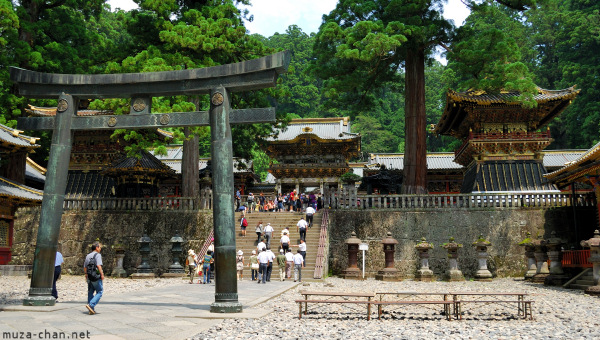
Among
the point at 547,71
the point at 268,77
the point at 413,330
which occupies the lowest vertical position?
the point at 413,330

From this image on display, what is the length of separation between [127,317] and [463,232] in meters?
15.2

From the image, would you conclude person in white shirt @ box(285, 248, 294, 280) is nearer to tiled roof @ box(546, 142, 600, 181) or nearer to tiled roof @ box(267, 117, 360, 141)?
tiled roof @ box(546, 142, 600, 181)

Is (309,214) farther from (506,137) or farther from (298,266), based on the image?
(506,137)

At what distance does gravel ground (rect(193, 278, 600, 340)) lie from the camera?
7543 millimetres

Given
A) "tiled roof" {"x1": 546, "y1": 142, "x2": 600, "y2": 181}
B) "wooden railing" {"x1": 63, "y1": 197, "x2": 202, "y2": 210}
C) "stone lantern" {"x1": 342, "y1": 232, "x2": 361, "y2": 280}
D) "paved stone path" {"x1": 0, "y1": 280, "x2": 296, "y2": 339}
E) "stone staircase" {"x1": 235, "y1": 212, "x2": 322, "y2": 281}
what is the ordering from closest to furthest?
"paved stone path" {"x1": 0, "y1": 280, "x2": 296, "y2": 339}
"tiled roof" {"x1": 546, "y1": 142, "x2": 600, "y2": 181}
"stone staircase" {"x1": 235, "y1": 212, "x2": 322, "y2": 281}
"stone lantern" {"x1": 342, "y1": 232, "x2": 361, "y2": 280}
"wooden railing" {"x1": 63, "y1": 197, "x2": 202, "y2": 210}

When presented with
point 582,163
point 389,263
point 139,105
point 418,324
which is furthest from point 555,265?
point 139,105

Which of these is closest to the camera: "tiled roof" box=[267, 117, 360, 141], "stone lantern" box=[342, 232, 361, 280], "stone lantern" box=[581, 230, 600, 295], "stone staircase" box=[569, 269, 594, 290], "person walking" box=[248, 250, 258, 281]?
"stone lantern" box=[581, 230, 600, 295]

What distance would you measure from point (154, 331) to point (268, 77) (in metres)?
5.18

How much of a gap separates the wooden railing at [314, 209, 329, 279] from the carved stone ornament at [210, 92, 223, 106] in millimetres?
9332

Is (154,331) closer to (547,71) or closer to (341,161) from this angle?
(341,161)

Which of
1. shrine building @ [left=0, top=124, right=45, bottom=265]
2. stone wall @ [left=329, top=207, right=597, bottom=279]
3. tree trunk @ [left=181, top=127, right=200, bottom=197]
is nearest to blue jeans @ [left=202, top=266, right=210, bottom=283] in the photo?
stone wall @ [left=329, top=207, right=597, bottom=279]

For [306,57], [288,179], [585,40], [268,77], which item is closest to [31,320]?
[268,77]

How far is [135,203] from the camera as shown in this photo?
22.0 metres

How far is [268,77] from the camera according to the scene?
9.73m
